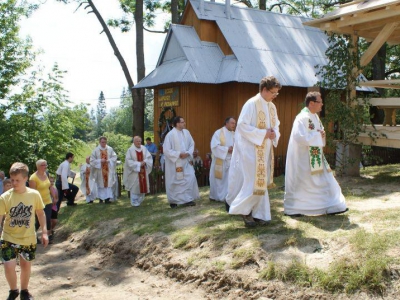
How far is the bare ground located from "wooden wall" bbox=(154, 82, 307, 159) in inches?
283

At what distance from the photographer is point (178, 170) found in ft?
34.8

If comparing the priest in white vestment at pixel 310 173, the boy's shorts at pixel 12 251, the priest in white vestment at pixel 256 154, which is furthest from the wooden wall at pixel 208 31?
the boy's shorts at pixel 12 251

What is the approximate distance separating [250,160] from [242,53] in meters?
9.78

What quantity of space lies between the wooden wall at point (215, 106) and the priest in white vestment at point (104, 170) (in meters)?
3.35

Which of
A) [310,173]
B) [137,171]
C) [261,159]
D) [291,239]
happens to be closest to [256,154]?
[261,159]

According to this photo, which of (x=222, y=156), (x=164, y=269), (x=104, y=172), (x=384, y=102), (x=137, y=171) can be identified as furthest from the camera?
(x=104, y=172)

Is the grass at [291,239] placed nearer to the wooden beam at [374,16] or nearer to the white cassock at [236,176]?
the white cassock at [236,176]

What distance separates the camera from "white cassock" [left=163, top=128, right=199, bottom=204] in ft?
34.6

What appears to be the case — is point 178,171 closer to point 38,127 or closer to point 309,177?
point 309,177

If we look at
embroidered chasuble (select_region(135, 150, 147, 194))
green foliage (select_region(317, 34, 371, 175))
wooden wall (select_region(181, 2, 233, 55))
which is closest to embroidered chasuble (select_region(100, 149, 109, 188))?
embroidered chasuble (select_region(135, 150, 147, 194))

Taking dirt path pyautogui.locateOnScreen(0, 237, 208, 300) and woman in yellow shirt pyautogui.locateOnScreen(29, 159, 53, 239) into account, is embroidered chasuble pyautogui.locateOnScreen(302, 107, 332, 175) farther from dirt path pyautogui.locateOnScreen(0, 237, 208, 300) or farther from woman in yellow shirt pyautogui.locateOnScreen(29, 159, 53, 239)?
woman in yellow shirt pyautogui.locateOnScreen(29, 159, 53, 239)

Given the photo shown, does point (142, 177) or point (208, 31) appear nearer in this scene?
point (142, 177)

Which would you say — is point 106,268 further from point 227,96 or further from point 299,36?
point 299,36

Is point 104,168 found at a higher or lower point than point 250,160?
lower
